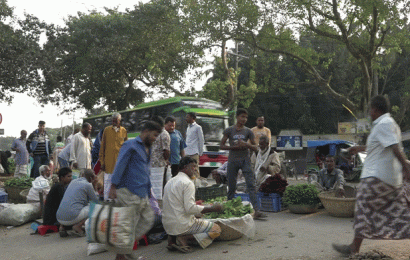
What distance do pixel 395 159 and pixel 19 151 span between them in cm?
1228

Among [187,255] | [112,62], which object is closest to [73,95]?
[112,62]

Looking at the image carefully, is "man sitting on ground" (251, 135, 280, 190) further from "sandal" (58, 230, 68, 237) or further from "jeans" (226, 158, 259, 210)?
"sandal" (58, 230, 68, 237)

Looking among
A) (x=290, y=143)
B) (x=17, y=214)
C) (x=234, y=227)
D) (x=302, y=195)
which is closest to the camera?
(x=234, y=227)

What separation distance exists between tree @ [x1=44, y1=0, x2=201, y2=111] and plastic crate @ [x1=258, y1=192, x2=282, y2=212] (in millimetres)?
16874

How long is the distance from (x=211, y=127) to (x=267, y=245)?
12.5 metres

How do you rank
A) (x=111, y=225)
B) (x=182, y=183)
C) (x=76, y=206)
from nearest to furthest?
(x=111, y=225) < (x=182, y=183) < (x=76, y=206)

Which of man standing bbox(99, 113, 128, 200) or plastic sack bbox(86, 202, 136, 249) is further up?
man standing bbox(99, 113, 128, 200)

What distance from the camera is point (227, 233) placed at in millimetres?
5508

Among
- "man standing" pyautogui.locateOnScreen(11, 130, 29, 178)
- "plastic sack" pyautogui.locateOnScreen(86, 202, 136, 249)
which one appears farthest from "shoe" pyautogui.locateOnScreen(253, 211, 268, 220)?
"man standing" pyautogui.locateOnScreen(11, 130, 29, 178)

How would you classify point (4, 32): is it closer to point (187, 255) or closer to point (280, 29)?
point (280, 29)

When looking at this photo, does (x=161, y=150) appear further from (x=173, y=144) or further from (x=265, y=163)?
(x=265, y=163)

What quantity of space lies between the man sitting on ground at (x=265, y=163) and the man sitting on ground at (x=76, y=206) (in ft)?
11.4

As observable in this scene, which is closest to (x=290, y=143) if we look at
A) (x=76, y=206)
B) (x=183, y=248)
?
(x=76, y=206)

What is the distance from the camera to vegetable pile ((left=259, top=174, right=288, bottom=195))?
25.9 feet
